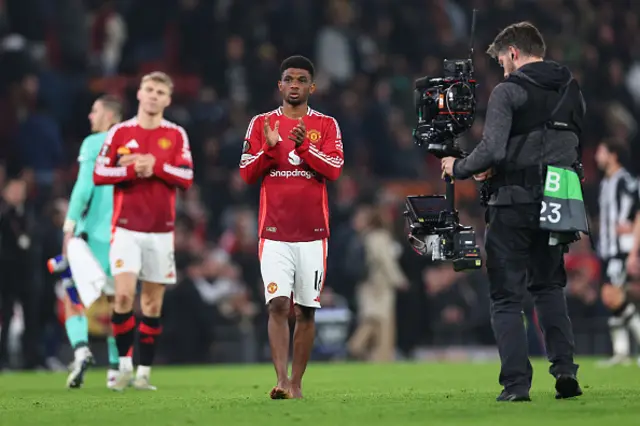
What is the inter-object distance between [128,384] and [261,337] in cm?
898

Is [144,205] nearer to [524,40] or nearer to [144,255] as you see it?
[144,255]

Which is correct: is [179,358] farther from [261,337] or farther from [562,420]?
[562,420]

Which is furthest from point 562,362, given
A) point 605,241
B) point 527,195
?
point 605,241

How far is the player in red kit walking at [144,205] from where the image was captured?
41.3ft

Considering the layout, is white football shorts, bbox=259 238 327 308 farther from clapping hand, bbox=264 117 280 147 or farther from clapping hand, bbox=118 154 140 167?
clapping hand, bbox=118 154 140 167

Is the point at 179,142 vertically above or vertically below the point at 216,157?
below

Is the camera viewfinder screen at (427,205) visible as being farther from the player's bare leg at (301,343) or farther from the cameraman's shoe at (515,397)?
the cameraman's shoe at (515,397)

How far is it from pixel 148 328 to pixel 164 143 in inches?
69.0

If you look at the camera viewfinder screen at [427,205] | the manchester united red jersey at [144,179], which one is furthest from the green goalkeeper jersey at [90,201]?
the camera viewfinder screen at [427,205]

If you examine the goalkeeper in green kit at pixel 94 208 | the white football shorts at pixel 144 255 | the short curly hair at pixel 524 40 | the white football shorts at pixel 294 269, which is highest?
the short curly hair at pixel 524 40

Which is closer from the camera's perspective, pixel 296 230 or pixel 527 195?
pixel 527 195

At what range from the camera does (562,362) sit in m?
9.78

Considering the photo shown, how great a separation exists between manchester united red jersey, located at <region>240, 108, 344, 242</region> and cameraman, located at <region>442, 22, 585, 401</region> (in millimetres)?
1030

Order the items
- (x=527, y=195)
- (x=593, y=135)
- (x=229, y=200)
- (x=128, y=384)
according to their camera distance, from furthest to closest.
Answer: (x=593, y=135) → (x=229, y=200) → (x=128, y=384) → (x=527, y=195)
